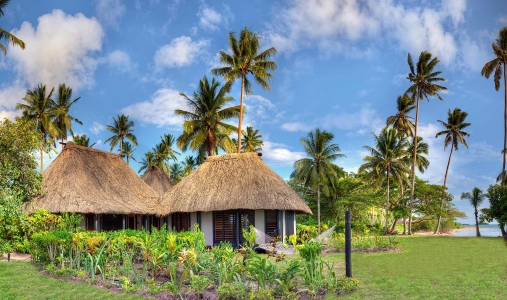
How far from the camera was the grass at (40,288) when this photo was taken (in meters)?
8.82

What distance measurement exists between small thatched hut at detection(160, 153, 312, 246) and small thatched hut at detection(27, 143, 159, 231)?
1.66 m

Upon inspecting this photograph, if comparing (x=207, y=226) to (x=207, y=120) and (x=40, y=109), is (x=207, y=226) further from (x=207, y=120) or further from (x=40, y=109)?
(x=40, y=109)

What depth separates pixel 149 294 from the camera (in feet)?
27.9

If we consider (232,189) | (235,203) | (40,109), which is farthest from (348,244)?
(40,109)

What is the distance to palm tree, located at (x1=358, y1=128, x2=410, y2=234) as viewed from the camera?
102 feet

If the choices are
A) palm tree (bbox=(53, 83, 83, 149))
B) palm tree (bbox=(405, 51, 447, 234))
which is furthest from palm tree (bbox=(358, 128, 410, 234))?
palm tree (bbox=(53, 83, 83, 149))

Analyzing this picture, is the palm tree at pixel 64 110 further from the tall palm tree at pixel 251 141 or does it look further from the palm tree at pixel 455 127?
the palm tree at pixel 455 127

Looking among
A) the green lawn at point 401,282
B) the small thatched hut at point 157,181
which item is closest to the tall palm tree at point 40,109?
the small thatched hut at point 157,181

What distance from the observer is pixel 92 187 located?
758 inches

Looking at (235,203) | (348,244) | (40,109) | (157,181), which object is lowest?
(348,244)

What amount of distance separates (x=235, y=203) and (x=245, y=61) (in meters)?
11.0

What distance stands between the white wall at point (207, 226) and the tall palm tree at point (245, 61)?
7.48 meters

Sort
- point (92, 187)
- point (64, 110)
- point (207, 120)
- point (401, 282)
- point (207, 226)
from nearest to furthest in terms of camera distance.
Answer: point (401, 282)
point (92, 187)
point (207, 226)
point (207, 120)
point (64, 110)

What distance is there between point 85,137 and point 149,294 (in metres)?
32.0
